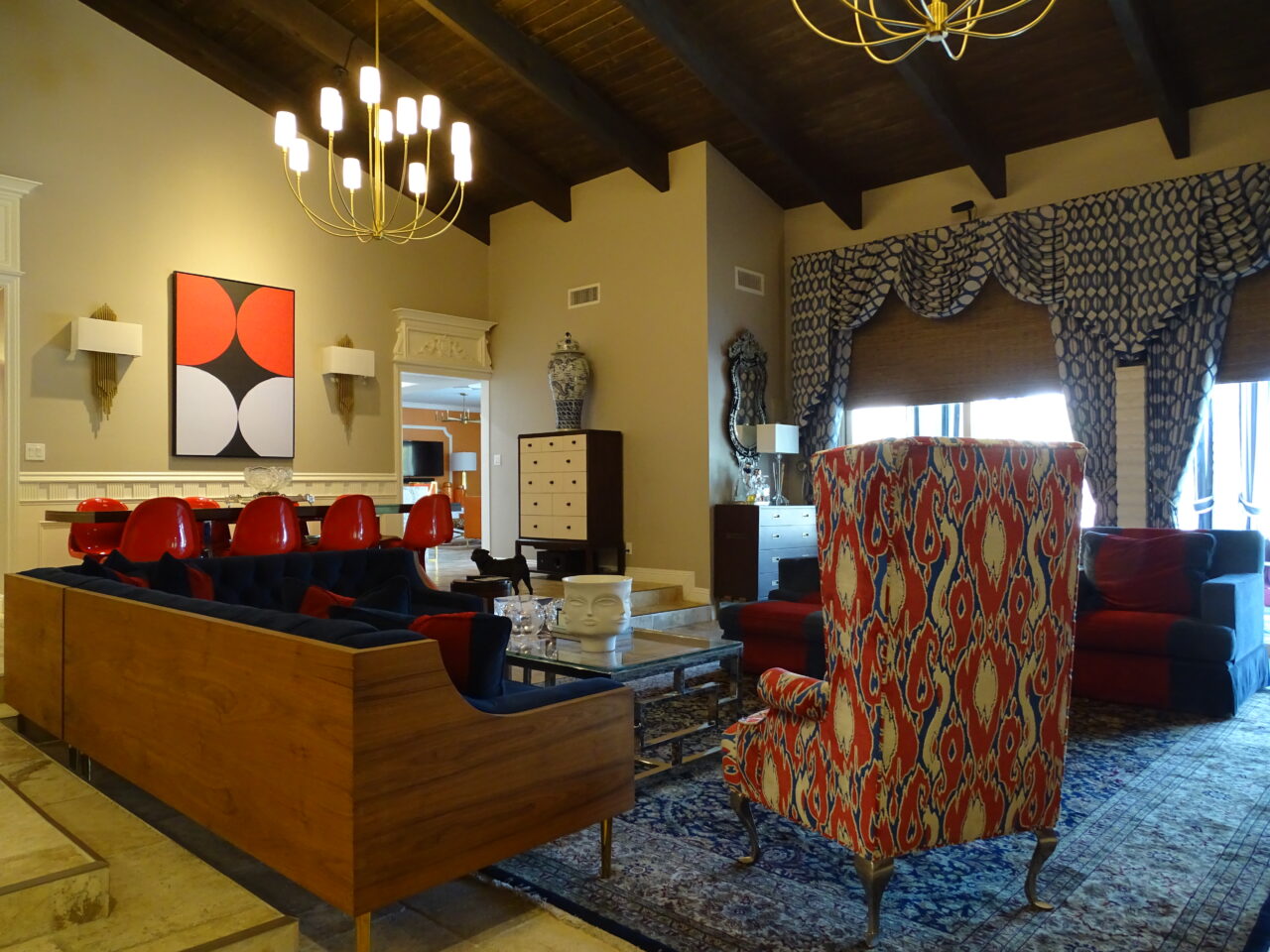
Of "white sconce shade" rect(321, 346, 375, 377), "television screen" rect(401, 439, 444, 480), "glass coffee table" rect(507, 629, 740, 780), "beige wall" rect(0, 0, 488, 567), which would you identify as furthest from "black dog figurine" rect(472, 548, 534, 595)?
"television screen" rect(401, 439, 444, 480)

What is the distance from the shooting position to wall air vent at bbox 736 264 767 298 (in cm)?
738

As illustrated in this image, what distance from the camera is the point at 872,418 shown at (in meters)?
7.61

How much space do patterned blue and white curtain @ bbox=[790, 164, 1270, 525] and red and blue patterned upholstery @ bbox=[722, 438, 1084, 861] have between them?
175 inches

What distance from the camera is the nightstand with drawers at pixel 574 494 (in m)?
7.48

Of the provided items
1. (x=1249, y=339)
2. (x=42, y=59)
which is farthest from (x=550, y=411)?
(x=1249, y=339)

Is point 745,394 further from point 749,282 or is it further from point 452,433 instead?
point 452,433

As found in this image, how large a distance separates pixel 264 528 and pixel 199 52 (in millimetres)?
4317

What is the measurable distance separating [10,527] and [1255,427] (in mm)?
8340

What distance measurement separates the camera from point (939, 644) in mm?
1978

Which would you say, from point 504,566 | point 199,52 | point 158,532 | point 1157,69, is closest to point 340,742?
point 158,532

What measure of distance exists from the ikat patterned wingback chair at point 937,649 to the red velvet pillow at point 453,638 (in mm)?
805

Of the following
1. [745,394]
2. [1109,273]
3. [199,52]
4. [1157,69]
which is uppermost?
[199,52]

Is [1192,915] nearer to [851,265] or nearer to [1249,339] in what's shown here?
[1249,339]

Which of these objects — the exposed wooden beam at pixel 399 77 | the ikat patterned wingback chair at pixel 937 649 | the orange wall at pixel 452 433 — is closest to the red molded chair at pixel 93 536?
the exposed wooden beam at pixel 399 77
